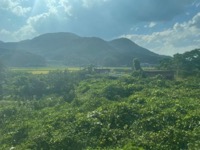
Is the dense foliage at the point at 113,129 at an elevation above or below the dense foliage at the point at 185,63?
below

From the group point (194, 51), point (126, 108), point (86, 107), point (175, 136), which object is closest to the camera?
point (175, 136)

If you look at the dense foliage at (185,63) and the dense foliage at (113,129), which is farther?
the dense foliage at (185,63)

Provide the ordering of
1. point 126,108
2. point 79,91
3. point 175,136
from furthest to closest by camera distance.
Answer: point 79,91
point 126,108
point 175,136

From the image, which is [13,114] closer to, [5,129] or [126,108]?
[5,129]

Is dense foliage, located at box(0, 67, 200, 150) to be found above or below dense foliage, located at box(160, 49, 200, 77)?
below

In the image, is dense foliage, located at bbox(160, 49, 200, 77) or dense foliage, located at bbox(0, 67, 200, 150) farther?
dense foliage, located at bbox(160, 49, 200, 77)

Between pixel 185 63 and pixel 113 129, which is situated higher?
pixel 185 63

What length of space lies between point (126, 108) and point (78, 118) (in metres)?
4.60

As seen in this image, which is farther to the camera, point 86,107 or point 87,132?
point 86,107

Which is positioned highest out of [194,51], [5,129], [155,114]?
[194,51]

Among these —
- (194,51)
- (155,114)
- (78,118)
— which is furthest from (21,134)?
(194,51)

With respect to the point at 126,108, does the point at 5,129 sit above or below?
below

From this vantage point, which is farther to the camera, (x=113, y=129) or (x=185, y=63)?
(x=185, y=63)

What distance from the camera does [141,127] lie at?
82.9ft
